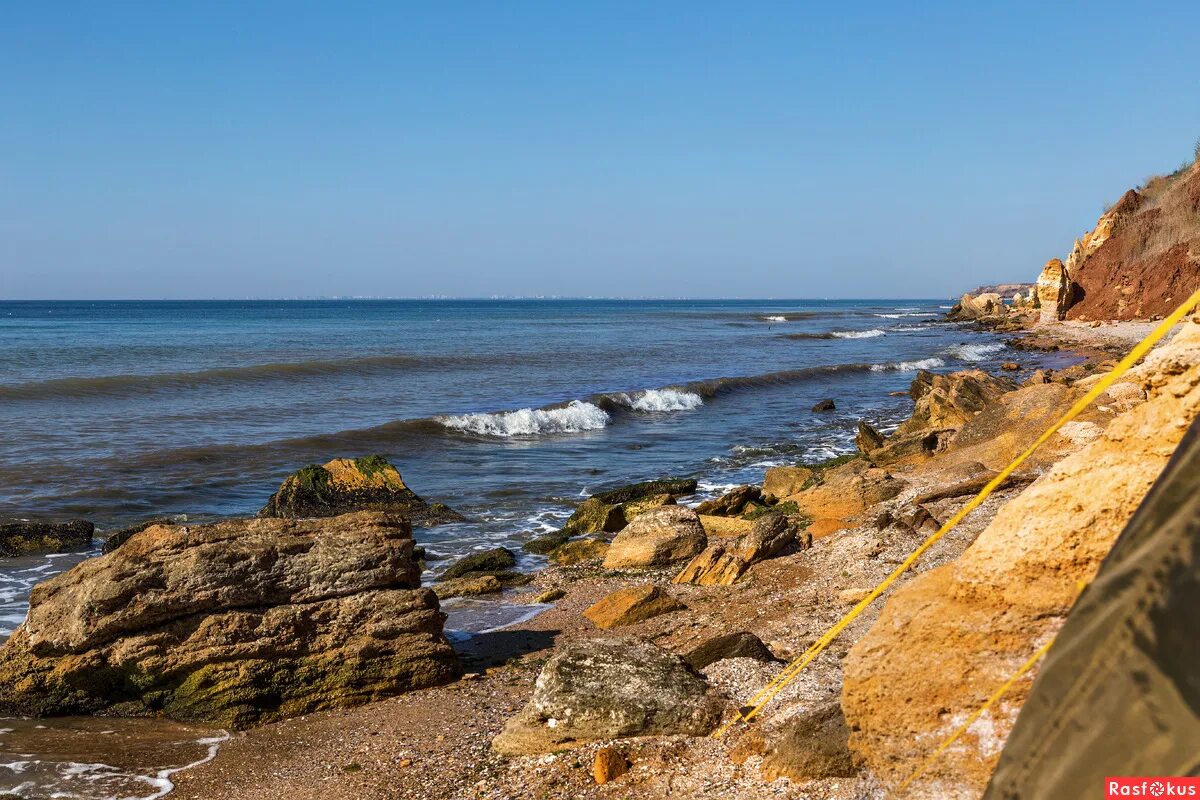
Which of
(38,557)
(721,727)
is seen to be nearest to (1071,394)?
(721,727)

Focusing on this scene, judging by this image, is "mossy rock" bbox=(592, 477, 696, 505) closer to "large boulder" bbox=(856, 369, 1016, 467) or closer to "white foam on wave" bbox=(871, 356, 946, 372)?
"large boulder" bbox=(856, 369, 1016, 467)

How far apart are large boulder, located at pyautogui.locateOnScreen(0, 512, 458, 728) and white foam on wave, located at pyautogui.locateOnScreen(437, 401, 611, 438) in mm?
16161

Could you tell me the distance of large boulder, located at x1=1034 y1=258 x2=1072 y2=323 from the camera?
51.7 m

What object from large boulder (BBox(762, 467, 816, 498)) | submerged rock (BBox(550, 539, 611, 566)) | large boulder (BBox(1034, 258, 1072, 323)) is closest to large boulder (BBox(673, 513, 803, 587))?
submerged rock (BBox(550, 539, 611, 566))

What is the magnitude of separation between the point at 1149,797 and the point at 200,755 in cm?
656

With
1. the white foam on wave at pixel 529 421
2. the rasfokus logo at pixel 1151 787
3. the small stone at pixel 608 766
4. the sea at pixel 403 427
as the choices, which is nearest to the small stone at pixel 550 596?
the sea at pixel 403 427

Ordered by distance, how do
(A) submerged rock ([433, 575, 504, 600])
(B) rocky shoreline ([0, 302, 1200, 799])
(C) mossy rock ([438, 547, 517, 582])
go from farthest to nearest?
(C) mossy rock ([438, 547, 517, 582]) < (A) submerged rock ([433, 575, 504, 600]) < (B) rocky shoreline ([0, 302, 1200, 799])

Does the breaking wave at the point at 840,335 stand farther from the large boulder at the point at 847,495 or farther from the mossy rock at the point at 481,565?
the mossy rock at the point at 481,565

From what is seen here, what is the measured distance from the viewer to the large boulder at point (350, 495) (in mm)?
14562

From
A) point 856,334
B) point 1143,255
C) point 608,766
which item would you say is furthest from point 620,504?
point 856,334

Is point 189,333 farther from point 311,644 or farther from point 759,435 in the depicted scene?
point 311,644

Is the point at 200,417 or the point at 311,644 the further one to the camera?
the point at 200,417

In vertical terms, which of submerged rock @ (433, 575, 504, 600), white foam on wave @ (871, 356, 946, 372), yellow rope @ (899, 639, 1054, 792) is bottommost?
submerged rock @ (433, 575, 504, 600)

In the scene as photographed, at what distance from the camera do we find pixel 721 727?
577 centimetres
